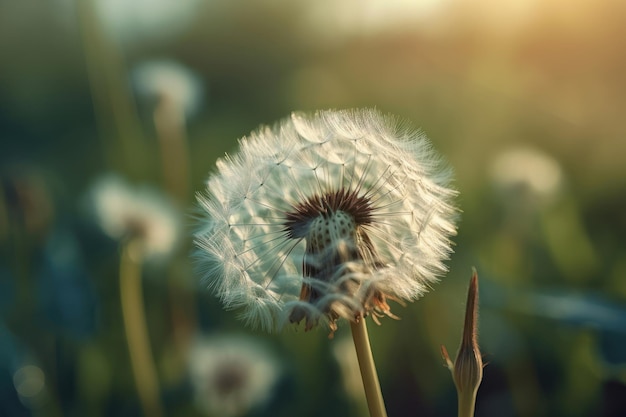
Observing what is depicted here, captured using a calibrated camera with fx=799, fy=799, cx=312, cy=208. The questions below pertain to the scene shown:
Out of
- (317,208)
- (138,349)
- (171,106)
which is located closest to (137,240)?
(138,349)

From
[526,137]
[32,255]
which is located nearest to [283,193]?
[32,255]

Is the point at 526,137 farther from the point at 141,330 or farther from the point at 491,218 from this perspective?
the point at 141,330

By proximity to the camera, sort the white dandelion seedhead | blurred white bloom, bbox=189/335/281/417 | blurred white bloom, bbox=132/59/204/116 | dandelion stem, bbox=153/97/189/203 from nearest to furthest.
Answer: the white dandelion seedhead, blurred white bloom, bbox=189/335/281/417, dandelion stem, bbox=153/97/189/203, blurred white bloom, bbox=132/59/204/116

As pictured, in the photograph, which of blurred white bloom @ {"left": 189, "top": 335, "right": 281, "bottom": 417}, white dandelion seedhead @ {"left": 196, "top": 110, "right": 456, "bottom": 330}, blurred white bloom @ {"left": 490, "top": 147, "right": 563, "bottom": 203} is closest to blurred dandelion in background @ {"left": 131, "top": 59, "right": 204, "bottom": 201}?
blurred white bloom @ {"left": 189, "top": 335, "right": 281, "bottom": 417}

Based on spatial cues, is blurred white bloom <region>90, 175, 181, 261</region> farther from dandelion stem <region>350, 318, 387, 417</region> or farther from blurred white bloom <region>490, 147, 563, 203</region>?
dandelion stem <region>350, 318, 387, 417</region>

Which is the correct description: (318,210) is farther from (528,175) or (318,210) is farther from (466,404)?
(528,175)
